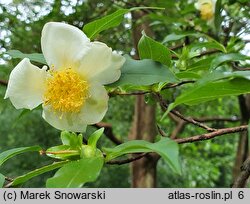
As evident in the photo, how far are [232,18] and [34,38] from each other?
1.01 metres

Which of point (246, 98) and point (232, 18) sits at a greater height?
point (232, 18)

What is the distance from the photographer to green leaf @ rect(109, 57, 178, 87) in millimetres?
633

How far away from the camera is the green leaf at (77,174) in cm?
52

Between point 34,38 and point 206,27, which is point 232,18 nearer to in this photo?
point 206,27

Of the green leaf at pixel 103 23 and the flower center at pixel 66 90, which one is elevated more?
the green leaf at pixel 103 23

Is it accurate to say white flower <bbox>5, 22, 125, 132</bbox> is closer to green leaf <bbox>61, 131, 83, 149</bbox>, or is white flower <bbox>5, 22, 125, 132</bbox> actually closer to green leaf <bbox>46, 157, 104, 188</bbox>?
green leaf <bbox>61, 131, 83, 149</bbox>

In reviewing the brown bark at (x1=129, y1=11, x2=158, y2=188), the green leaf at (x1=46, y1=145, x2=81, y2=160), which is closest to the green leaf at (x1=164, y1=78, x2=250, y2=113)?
the green leaf at (x1=46, y1=145, x2=81, y2=160)

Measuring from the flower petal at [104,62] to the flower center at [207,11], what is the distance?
0.93 metres

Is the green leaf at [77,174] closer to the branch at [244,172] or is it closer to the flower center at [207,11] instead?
the branch at [244,172]

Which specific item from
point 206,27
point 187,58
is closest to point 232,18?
point 206,27

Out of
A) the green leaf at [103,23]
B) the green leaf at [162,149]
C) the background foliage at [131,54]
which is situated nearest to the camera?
the green leaf at [162,149]

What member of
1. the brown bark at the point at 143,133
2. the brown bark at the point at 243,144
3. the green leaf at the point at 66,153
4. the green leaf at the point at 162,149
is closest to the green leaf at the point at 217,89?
the green leaf at the point at 162,149

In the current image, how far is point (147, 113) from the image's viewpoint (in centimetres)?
284

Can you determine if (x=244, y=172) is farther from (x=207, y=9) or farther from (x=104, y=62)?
(x=207, y=9)
